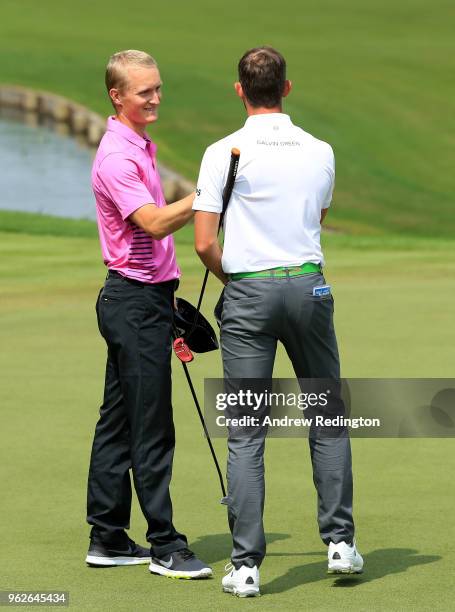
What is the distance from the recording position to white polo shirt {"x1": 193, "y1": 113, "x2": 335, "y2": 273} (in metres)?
4.73

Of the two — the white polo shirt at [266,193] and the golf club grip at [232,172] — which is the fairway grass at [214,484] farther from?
the golf club grip at [232,172]

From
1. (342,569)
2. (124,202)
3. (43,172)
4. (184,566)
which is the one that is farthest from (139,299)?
(43,172)

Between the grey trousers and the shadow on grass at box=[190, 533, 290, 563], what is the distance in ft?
1.66

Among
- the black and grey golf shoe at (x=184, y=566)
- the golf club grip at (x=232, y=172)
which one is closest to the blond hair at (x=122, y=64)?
the golf club grip at (x=232, y=172)

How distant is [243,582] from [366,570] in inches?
21.8

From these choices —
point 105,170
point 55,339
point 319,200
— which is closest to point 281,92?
point 319,200

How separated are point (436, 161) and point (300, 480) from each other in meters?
21.3

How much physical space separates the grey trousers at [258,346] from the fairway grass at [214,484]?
227 millimetres

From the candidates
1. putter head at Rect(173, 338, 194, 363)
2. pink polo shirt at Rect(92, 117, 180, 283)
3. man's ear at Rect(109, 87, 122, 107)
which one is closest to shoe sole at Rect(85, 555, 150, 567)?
putter head at Rect(173, 338, 194, 363)

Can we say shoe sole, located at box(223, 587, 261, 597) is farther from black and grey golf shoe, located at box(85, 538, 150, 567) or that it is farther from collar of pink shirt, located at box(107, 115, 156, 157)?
collar of pink shirt, located at box(107, 115, 156, 157)

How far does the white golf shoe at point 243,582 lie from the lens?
473cm

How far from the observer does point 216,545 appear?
550 centimetres

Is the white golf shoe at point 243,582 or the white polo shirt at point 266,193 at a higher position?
the white polo shirt at point 266,193

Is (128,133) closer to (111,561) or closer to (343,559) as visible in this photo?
(111,561)
